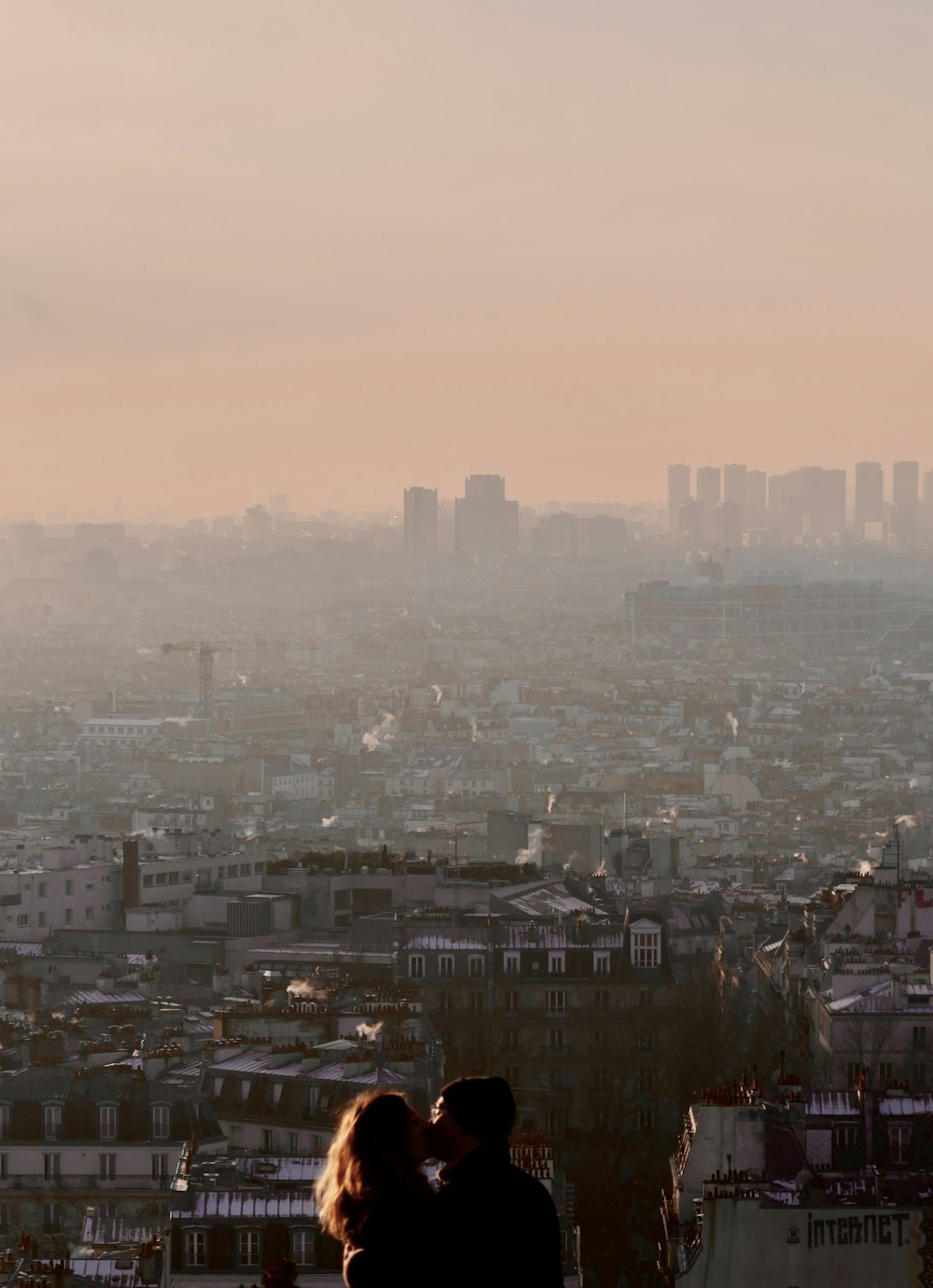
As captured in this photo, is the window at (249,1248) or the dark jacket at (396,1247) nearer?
the dark jacket at (396,1247)

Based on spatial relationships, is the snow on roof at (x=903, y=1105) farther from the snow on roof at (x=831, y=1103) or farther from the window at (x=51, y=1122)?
the window at (x=51, y=1122)

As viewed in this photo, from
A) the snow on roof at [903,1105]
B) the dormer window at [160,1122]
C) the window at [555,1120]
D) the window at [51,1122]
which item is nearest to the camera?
the snow on roof at [903,1105]

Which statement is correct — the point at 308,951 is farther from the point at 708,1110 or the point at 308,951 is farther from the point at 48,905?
the point at 708,1110

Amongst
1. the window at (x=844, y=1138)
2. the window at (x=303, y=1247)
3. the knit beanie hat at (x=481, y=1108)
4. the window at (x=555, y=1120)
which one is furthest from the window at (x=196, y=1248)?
the knit beanie hat at (x=481, y=1108)

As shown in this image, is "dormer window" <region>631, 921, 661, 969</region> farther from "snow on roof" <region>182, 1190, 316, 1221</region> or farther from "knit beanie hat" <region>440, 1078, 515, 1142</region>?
"knit beanie hat" <region>440, 1078, 515, 1142</region>

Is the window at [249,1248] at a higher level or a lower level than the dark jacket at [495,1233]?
lower

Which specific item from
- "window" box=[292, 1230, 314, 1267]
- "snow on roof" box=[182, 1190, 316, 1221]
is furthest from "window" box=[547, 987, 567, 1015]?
"window" box=[292, 1230, 314, 1267]
